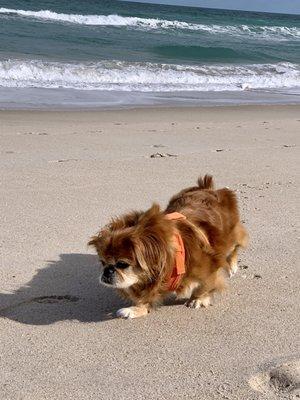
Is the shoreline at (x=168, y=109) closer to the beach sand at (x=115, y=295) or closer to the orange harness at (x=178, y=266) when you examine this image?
the beach sand at (x=115, y=295)

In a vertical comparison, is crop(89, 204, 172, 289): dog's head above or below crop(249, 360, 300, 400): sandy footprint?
above

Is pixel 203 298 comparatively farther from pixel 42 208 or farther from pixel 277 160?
pixel 277 160

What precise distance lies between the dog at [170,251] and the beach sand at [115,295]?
0.52 feet

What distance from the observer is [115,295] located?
3.71 metres

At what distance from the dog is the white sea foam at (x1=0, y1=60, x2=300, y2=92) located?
9808mm

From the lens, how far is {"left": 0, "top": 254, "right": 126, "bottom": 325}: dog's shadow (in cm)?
340

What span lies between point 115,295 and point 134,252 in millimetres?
670

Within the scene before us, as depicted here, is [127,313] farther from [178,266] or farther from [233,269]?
[233,269]

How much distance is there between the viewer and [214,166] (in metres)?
6.59

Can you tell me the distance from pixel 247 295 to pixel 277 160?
138 inches

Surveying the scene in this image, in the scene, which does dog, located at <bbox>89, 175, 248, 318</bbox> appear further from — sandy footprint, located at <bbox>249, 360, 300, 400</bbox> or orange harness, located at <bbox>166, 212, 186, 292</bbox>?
sandy footprint, located at <bbox>249, 360, 300, 400</bbox>

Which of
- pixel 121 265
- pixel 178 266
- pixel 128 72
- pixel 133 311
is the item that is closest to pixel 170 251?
pixel 178 266

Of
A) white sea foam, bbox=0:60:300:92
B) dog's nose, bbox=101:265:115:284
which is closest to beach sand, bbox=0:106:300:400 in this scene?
dog's nose, bbox=101:265:115:284

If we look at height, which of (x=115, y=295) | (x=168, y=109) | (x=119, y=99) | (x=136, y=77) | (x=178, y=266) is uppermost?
(x=178, y=266)
